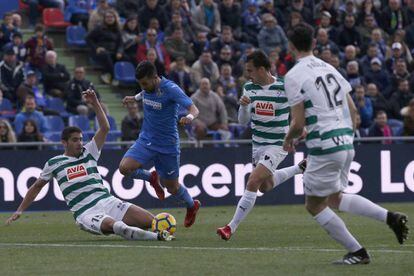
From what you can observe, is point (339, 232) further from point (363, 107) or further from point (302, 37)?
point (363, 107)

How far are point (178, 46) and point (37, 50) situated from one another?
3410mm

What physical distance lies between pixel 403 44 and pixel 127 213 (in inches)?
632

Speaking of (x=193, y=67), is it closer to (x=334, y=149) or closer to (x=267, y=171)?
(x=267, y=171)

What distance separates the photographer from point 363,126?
26.7m

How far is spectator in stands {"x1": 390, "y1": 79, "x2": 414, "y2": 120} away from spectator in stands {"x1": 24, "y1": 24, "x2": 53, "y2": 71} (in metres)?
7.86

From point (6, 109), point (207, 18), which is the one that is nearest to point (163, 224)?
point (6, 109)

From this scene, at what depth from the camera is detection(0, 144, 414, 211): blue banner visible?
21844 mm

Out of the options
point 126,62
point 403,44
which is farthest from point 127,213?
point 403,44

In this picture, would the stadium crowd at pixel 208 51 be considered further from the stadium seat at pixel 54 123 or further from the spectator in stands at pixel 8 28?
the stadium seat at pixel 54 123

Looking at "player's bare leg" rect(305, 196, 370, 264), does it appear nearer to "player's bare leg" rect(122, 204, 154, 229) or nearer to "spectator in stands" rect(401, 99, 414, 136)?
"player's bare leg" rect(122, 204, 154, 229)

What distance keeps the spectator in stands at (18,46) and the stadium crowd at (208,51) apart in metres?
0.02

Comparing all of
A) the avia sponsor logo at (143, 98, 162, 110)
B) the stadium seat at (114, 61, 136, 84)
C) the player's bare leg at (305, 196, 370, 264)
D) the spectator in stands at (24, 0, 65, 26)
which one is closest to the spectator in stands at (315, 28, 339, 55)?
the stadium seat at (114, 61, 136, 84)

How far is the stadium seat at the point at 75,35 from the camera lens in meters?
27.1

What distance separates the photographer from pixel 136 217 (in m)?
15.1
